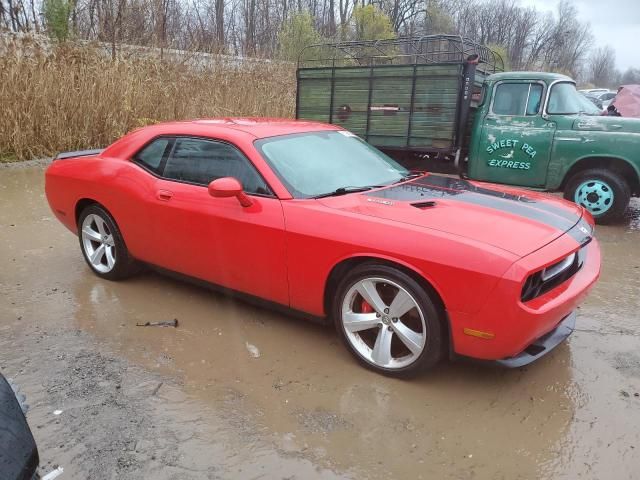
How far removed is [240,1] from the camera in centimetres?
3303

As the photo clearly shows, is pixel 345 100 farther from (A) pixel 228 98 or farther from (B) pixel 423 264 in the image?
(B) pixel 423 264

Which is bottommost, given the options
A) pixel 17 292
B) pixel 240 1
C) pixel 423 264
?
pixel 17 292

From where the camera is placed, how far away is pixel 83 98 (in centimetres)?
1015

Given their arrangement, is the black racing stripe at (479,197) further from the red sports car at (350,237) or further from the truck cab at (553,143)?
the truck cab at (553,143)

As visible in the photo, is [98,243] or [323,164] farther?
[98,243]

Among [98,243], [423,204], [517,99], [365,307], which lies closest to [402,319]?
[365,307]

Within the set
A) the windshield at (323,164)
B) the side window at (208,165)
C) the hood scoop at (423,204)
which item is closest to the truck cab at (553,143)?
the windshield at (323,164)

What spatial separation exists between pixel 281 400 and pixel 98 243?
8.69 feet

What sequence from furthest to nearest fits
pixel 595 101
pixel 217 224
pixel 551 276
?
pixel 595 101 → pixel 217 224 → pixel 551 276

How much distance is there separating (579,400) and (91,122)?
10.0 m

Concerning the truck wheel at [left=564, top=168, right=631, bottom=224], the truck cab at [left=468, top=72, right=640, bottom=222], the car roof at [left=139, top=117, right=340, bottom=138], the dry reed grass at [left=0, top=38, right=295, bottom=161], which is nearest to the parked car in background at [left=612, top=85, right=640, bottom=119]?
the truck cab at [left=468, top=72, right=640, bottom=222]

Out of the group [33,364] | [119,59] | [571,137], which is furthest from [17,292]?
[119,59]

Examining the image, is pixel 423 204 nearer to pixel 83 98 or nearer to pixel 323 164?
pixel 323 164

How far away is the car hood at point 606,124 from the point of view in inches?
254
